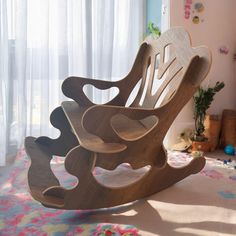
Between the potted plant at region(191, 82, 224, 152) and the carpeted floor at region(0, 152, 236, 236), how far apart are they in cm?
54

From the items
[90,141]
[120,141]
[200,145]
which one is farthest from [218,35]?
[90,141]

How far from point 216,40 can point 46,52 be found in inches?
51.9

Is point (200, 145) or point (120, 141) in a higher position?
point (120, 141)

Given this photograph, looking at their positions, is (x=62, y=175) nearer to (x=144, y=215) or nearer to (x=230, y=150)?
(x=144, y=215)

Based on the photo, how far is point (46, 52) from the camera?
72.7 inches

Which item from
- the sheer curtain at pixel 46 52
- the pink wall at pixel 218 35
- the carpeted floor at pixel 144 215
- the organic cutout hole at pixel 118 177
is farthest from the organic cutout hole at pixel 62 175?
the pink wall at pixel 218 35

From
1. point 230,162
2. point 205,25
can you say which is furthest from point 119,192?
point 205,25

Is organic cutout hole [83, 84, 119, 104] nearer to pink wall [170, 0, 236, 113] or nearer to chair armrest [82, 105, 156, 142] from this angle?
pink wall [170, 0, 236, 113]

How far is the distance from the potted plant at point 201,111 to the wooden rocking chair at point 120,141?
1.73 ft

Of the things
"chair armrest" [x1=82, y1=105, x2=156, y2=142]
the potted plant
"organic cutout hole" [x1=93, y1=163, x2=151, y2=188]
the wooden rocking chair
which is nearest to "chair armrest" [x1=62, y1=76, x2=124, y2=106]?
the wooden rocking chair

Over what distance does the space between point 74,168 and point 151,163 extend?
0.42 m

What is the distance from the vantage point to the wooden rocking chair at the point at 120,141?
Result: 3.60 feet

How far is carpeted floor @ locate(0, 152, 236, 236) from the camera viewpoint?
3.59ft

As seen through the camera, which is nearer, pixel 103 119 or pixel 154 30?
pixel 103 119
